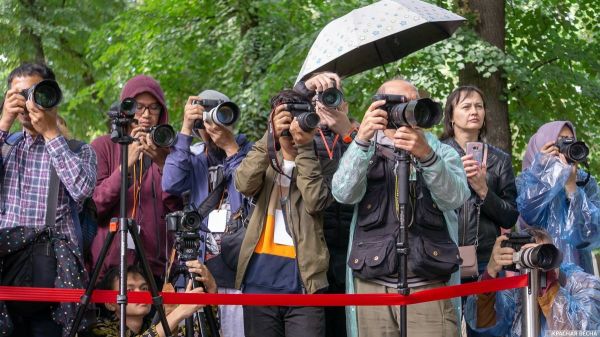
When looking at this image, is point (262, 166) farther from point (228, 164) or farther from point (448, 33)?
point (448, 33)

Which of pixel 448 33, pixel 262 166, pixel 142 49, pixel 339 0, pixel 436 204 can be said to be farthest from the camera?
pixel 142 49

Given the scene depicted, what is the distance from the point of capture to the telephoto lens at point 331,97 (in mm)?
5176

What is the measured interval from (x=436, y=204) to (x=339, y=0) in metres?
6.44

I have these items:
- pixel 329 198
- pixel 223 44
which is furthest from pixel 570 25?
pixel 329 198

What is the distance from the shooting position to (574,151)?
620 centimetres

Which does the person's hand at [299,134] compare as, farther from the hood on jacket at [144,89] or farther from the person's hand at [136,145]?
the hood on jacket at [144,89]

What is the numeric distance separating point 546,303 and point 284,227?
1.73 metres

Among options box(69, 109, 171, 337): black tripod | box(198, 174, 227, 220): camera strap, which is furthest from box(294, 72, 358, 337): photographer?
box(69, 109, 171, 337): black tripod

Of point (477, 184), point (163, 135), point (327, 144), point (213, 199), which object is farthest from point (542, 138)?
point (163, 135)

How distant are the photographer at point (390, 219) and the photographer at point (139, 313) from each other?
2.85ft

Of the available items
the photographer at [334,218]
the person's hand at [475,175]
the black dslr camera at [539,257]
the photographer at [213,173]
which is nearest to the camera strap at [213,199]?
the photographer at [213,173]

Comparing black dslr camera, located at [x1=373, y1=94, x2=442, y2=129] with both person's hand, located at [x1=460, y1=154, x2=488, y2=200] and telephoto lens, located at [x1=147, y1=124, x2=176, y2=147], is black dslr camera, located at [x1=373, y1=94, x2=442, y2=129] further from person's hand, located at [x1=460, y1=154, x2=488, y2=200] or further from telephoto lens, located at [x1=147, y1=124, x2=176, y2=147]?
telephoto lens, located at [x1=147, y1=124, x2=176, y2=147]

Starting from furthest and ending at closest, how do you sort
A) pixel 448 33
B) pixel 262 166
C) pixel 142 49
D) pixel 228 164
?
pixel 142 49
pixel 448 33
pixel 228 164
pixel 262 166

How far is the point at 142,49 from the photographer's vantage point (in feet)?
40.9
